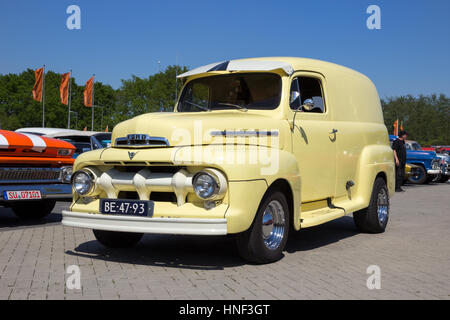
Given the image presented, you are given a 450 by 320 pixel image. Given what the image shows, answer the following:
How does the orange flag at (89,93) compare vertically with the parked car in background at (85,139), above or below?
above

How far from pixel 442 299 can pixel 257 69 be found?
10.7ft

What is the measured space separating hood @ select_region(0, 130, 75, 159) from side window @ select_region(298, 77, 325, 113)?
4098 mm

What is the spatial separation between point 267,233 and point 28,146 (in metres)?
4.31

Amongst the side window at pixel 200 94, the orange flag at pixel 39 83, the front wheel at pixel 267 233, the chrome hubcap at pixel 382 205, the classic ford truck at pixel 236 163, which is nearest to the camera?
the classic ford truck at pixel 236 163

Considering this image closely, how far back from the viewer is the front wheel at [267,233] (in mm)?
5383

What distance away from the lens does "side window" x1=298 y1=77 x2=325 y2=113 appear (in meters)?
6.66

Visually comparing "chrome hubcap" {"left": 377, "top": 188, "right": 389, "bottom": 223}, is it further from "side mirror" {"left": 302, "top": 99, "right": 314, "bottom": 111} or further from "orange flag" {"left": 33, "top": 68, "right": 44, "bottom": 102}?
"orange flag" {"left": 33, "top": 68, "right": 44, "bottom": 102}

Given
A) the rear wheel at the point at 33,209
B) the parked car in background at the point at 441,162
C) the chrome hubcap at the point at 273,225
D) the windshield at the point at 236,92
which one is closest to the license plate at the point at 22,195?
the rear wheel at the point at 33,209

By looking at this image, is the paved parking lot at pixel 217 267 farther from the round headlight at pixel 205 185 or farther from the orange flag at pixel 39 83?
the orange flag at pixel 39 83

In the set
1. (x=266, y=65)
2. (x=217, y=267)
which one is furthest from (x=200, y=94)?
(x=217, y=267)

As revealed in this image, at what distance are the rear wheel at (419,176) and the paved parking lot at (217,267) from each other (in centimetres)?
1529

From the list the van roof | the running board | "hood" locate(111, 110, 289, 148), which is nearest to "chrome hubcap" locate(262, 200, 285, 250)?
the running board

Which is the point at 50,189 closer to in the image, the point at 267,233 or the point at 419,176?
the point at 267,233

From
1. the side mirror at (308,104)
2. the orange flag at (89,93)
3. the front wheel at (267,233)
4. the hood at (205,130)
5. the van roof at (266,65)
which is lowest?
the front wheel at (267,233)
